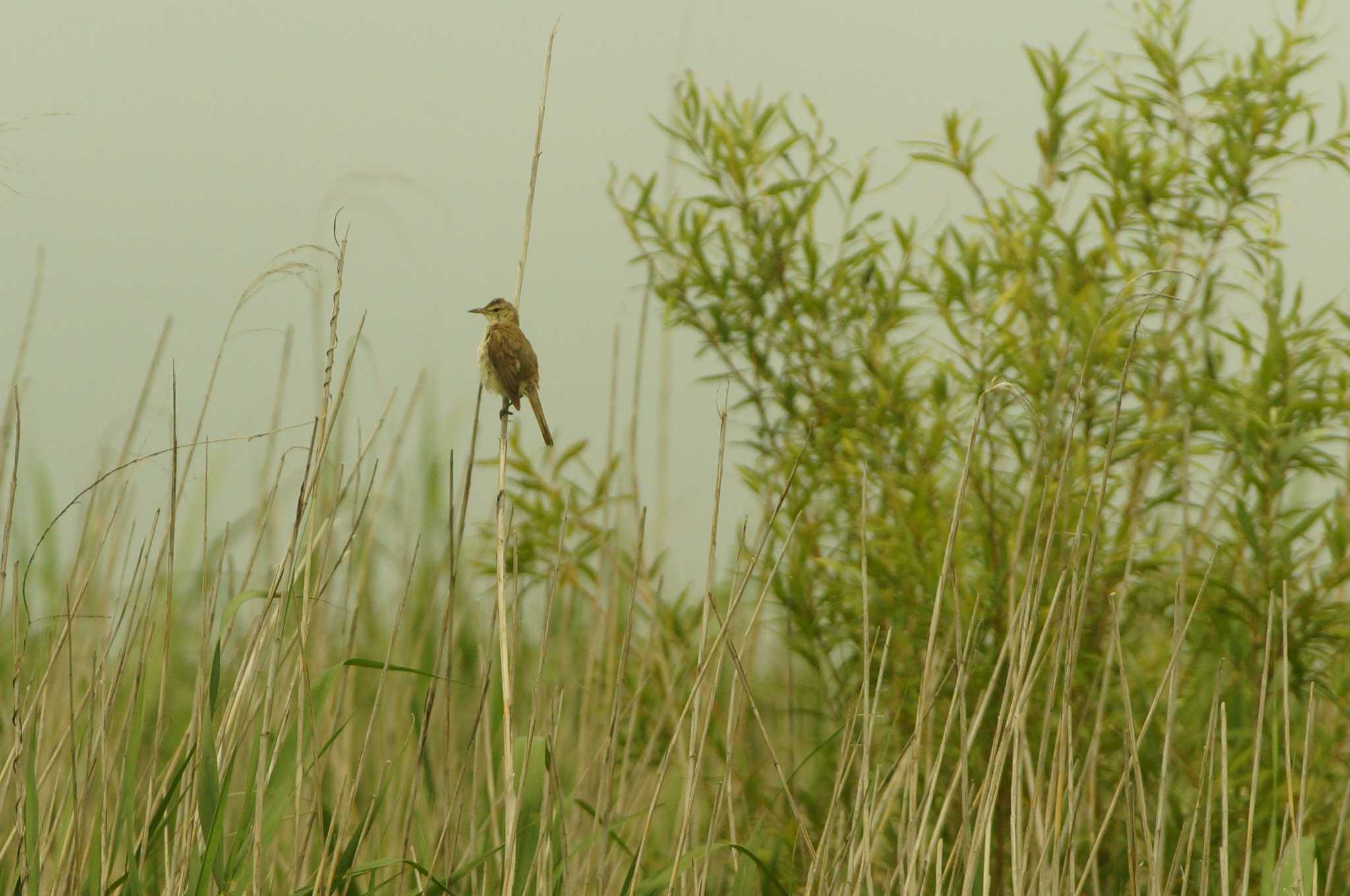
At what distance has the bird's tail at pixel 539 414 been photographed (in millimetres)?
3658

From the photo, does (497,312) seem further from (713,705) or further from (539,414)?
(713,705)

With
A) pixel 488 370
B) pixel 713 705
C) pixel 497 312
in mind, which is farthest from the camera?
pixel 497 312

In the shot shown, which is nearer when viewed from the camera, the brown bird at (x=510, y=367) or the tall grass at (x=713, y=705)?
the tall grass at (x=713, y=705)

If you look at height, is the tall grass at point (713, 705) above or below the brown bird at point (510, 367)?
below

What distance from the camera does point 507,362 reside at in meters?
3.76

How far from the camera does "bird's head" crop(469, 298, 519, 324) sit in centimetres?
400

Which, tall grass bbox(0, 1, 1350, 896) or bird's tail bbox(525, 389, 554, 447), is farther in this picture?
bird's tail bbox(525, 389, 554, 447)

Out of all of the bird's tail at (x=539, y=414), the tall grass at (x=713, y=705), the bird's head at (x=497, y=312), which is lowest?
the tall grass at (x=713, y=705)

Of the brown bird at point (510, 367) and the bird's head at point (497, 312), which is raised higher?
the bird's head at point (497, 312)

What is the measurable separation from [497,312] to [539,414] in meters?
0.54

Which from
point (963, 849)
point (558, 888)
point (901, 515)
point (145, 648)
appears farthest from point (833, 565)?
point (145, 648)

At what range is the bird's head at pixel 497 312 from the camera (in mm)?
3998

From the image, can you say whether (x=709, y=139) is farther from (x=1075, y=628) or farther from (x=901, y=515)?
(x=1075, y=628)

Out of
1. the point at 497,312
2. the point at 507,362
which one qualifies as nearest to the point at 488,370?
the point at 507,362
